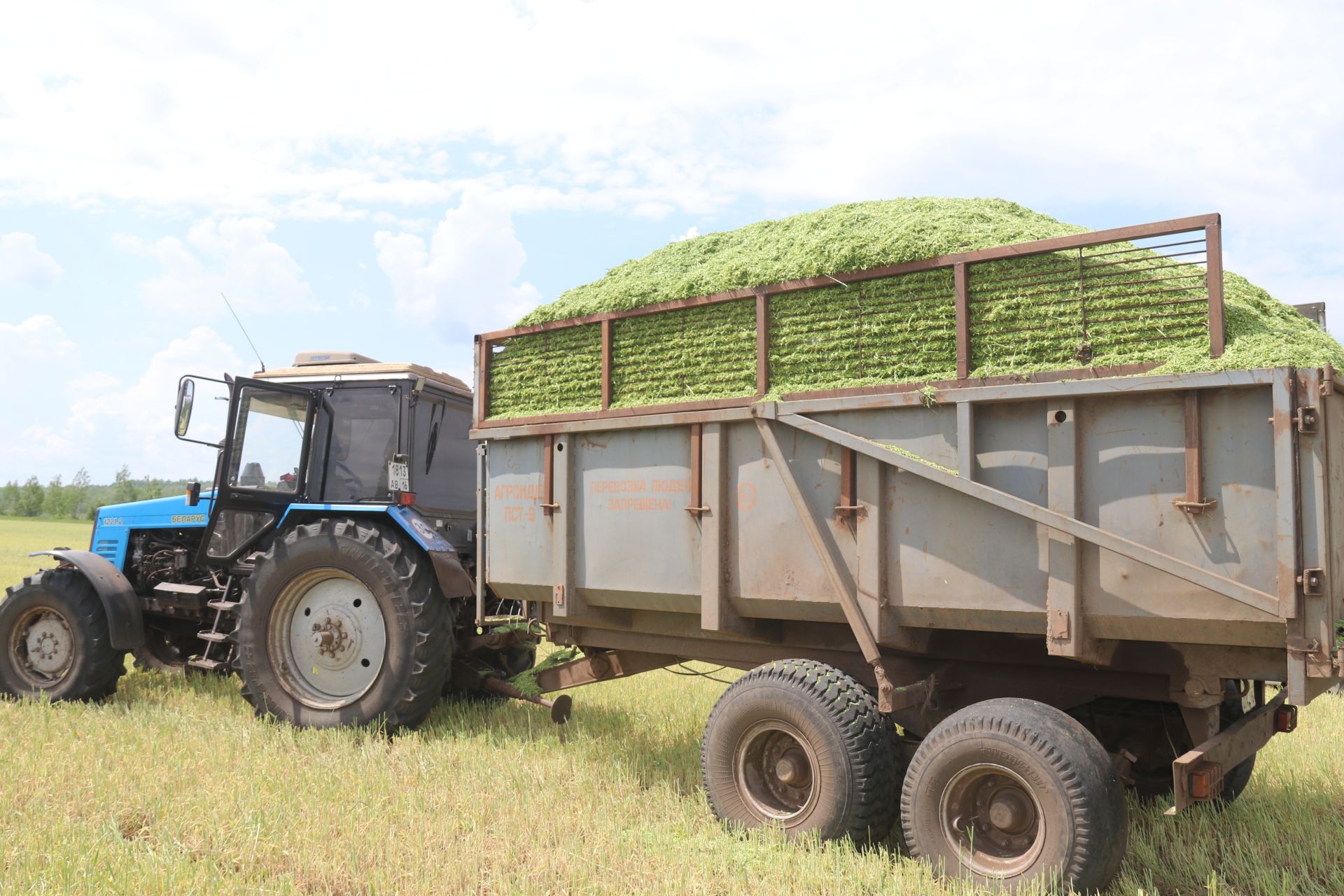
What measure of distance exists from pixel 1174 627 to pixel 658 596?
2.36 meters

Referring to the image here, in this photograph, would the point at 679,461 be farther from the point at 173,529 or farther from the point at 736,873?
the point at 173,529

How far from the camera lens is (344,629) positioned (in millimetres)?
6254

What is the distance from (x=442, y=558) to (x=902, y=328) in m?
3.25

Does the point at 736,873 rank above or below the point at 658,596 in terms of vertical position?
below

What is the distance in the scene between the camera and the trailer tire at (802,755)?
4098 millimetres

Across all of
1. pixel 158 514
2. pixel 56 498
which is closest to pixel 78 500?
pixel 56 498

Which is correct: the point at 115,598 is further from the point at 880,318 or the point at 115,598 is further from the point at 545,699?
the point at 880,318

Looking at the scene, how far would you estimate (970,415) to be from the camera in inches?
156

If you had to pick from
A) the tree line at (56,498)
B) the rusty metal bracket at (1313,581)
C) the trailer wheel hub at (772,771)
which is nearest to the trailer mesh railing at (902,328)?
the rusty metal bracket at (1313,581)

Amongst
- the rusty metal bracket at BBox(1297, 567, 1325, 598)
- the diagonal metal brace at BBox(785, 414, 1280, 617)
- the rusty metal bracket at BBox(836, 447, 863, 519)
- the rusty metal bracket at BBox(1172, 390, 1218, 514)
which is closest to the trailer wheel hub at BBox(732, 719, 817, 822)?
the rusty metal bracket at BBox(836, 447, 863, 519)

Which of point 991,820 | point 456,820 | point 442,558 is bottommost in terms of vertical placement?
point 456,820

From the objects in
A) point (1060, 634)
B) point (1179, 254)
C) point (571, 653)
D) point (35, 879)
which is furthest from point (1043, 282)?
point (35, 879)

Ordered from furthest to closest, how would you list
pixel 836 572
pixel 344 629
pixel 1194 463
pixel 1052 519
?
pixel 344 629
pixel 836 572
pixel 1052 519
pixel 1194 463

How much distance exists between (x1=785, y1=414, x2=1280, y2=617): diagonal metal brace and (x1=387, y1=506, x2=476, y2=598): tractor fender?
2.65 metres
